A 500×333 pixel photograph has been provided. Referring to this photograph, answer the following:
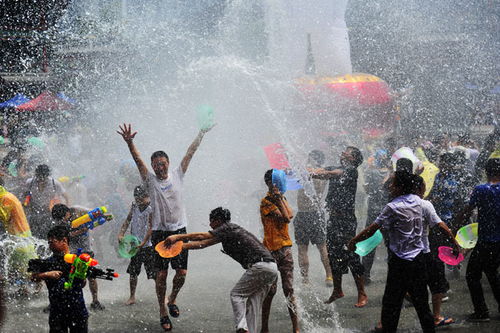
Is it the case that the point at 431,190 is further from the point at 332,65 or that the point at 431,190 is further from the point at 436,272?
the point at 332,65

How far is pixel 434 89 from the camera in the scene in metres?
26.4

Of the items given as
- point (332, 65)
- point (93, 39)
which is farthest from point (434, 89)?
point (93, 39)

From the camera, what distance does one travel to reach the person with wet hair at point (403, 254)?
15.2ft

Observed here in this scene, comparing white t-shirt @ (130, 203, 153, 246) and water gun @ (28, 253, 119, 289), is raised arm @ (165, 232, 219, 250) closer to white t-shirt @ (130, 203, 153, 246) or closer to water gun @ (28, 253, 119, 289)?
water gun @ (28, 253, 119, 289)


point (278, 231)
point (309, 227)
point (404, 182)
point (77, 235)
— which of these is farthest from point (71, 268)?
point (309, 227)

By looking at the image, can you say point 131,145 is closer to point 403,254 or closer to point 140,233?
point 140,233

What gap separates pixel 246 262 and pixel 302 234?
9.69 ft

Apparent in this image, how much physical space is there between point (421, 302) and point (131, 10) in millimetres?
35658

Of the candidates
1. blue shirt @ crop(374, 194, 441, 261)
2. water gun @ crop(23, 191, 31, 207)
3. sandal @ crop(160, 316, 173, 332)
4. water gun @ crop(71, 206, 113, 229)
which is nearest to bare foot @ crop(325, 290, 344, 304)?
blue shirt @ crop(374, 194, 441, 261)

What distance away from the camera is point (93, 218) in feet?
19.6

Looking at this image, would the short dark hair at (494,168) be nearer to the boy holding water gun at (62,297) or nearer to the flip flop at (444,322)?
the flip flop at (444,322)

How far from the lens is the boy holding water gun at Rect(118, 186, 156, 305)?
6770 mm

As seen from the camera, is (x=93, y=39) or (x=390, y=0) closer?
(x=93, y=39)

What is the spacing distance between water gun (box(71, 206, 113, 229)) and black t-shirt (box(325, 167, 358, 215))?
8.53 ft
